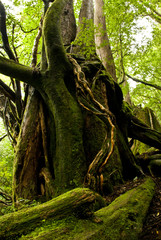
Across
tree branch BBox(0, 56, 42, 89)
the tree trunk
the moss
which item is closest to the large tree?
tree branch BBox(0, 56, 42, 89)

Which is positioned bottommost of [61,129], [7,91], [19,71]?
[61,129]

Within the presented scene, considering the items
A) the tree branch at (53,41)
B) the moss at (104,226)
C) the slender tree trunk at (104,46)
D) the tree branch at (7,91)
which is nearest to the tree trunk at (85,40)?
the tree branch at (53,41)

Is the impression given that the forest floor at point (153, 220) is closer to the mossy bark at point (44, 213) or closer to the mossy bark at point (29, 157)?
the mossy bark at point (44, 213)

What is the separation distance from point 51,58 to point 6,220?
9.02 ft

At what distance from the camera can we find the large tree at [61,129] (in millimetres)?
2699

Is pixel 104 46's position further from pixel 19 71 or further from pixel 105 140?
pixel 105 140

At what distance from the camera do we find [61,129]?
9.75ft

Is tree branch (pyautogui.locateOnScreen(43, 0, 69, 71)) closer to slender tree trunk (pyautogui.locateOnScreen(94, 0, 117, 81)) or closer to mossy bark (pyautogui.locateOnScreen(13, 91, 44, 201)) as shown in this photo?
mossy bark (pyautogui.locateOnScreen(13, 91, 44, 201))

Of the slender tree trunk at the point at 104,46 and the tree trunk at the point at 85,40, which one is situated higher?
the slender tree trunk at the point at 104,46

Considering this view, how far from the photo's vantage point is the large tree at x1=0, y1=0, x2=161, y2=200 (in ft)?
8.85

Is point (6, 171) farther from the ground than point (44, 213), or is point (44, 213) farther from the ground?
point (6, 171)

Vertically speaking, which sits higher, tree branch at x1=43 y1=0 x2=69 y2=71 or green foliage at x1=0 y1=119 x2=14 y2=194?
tree branch at x1=43 y1=0 x2=69 y2=71

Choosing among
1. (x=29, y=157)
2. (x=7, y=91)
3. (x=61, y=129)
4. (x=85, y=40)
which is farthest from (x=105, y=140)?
(x=7, y=91)

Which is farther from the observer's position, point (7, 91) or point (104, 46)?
point (104, 46)
